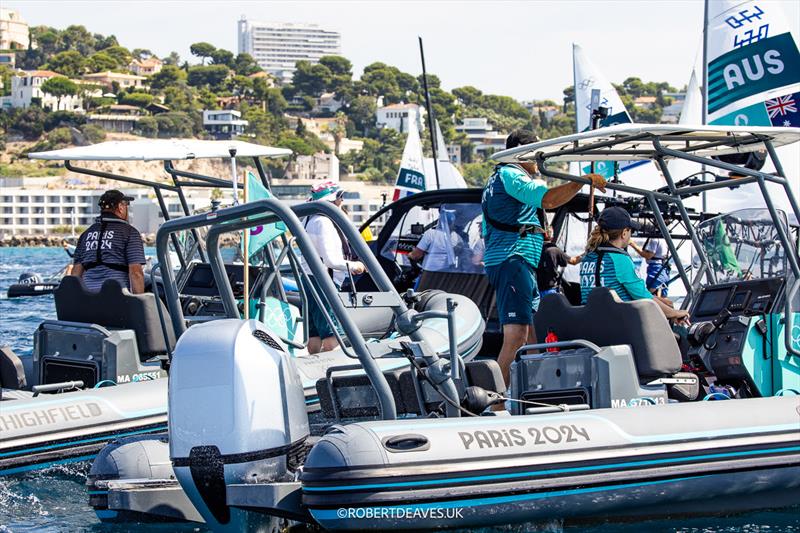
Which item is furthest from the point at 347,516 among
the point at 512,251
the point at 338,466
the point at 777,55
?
the point at 777,55

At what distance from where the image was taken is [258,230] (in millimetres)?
9875

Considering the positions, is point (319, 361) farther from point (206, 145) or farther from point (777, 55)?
point (777, 55)

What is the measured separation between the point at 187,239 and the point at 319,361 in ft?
13.5

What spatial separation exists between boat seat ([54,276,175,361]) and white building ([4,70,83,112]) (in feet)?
599

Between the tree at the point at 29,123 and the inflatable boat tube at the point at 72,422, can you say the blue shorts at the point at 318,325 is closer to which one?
the inflatable boat tube at the point at 72,422

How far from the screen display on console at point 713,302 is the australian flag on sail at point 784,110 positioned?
30.1 feet

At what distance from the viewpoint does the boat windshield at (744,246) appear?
8094mm

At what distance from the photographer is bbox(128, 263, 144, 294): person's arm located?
10.0 metres

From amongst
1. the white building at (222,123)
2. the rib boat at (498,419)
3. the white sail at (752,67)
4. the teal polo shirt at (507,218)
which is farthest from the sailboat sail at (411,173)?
the white building at (222,123)

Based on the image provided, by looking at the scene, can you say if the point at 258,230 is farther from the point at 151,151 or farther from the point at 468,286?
the point at 468,286

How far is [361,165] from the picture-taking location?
179 m

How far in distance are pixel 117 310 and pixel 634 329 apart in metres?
3.98

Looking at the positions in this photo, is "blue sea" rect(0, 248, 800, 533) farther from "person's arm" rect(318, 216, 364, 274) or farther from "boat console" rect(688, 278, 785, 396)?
"person's arm" rect(318, 216, 364, 274)

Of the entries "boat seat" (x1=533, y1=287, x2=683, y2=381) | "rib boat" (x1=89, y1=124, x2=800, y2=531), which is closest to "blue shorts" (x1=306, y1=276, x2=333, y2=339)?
"rib boat" (x1=89, y1=124, x2=800, y2=531)
